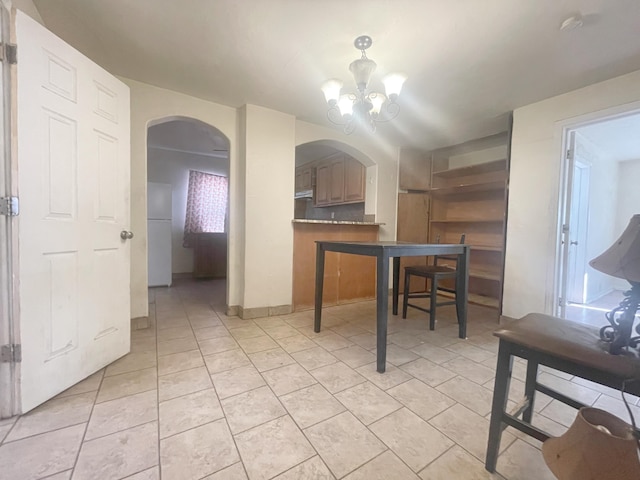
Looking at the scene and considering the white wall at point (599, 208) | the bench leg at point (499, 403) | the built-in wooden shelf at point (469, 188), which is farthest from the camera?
the white wall at point (599, 208)

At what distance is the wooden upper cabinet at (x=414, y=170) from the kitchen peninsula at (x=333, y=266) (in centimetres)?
87

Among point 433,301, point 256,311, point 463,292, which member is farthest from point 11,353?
point 463,292

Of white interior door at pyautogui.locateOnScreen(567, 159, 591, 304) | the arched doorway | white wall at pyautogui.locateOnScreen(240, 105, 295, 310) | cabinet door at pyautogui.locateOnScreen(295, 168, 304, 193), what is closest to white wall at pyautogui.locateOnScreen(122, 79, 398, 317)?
white wall at pyautogui.locateOnScreen(240, 105, 295, 310)

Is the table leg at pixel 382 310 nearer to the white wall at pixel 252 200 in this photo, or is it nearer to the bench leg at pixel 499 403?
the bench leg at pixel 499 403

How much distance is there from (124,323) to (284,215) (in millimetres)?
1767

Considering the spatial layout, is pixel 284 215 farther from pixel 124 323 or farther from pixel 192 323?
pixel 124 323

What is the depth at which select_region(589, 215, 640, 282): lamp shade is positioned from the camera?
2.65 ft

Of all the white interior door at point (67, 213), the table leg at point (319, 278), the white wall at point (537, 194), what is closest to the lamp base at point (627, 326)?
the table leg at point (319, 278)

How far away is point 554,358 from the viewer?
93 cm

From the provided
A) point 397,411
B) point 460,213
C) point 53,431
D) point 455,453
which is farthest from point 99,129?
point 460,213

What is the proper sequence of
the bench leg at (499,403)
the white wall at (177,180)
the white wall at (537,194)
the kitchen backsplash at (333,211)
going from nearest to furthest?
the bench leg at (499,403) < the white wall at (537,194) < the kitchen backsplash at (333,211) < the white wall at (177,180)

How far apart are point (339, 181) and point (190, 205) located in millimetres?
2896

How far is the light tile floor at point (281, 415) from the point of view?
3.55 ft

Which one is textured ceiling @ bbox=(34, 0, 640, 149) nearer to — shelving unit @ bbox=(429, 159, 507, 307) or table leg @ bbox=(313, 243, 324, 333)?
shelving unit @ bbox=(429, 159, 507, 307)
